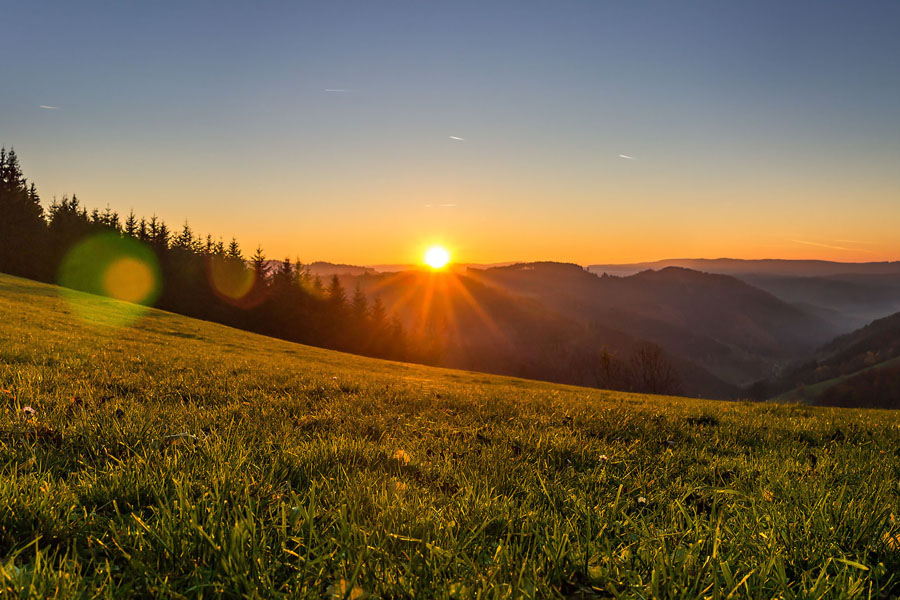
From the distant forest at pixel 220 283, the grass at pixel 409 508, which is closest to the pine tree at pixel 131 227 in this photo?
the distant forest at pixel 220 283

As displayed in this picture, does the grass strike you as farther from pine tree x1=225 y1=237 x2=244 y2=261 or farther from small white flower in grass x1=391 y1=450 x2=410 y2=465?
pine tree x1=225 y1=237 x2=244 y2=261

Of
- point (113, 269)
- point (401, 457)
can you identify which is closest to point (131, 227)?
point (113, 269)

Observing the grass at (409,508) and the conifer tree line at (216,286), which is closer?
the grass at (409,508)

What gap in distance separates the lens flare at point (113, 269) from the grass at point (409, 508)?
83944 millimetres

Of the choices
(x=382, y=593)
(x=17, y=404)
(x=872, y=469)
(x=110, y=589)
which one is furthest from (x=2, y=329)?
(x=872, y=469)

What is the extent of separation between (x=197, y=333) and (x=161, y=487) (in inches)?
1250

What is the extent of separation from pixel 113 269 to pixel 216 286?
1819 cm

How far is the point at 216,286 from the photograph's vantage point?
79.3 meters

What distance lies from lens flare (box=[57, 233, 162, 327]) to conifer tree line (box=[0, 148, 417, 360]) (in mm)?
1523

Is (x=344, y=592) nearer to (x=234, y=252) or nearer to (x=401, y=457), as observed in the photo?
(x=401, y=457)

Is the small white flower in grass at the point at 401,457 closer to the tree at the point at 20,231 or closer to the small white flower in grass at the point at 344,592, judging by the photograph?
the small white flower in grass at the point at 344,592

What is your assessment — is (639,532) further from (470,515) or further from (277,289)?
(277,289)

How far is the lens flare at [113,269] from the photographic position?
244 feet

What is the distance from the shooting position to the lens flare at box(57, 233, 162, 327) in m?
74.3
